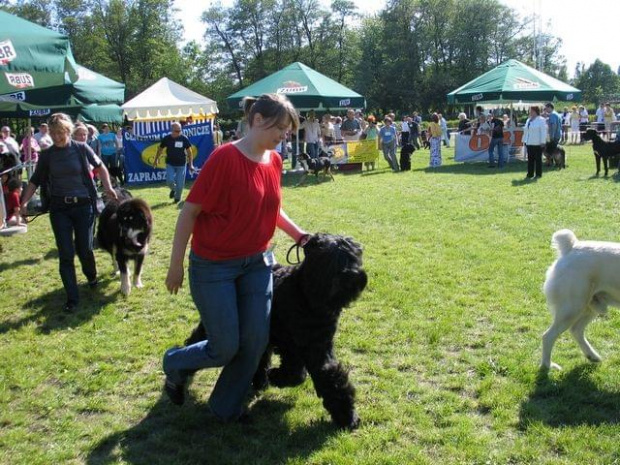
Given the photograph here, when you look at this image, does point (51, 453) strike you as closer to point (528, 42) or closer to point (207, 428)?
point (207, 428)

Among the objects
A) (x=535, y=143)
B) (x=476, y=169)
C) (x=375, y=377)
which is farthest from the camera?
(x=476, y=169)

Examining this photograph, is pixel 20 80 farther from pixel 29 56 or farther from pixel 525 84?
pixel 525 84

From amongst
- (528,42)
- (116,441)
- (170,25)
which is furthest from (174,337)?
(528,42)

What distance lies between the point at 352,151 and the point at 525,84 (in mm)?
6325

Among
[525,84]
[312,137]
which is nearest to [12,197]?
[312,137]

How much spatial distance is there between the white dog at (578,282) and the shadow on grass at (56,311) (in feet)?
14.6

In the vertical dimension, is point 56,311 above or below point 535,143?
below

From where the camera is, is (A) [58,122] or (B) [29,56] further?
(A) [58,122]

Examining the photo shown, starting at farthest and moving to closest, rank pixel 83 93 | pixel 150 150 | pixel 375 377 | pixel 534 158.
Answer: pixel 150 150
pixel 534 158
pixel 83 93
pixel 375 377

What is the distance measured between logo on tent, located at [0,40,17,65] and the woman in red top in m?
2.00

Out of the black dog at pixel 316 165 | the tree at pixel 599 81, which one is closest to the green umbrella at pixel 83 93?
the black dog at pixel 316 165

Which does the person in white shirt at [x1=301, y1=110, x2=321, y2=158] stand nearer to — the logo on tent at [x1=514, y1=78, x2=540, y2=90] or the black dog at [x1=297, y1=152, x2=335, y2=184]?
the black dog at [x1=297, y1=152, x2=335, y2=184]

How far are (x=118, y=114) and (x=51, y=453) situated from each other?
16.3 metres

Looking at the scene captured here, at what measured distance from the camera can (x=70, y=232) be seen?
5789 millimetres
